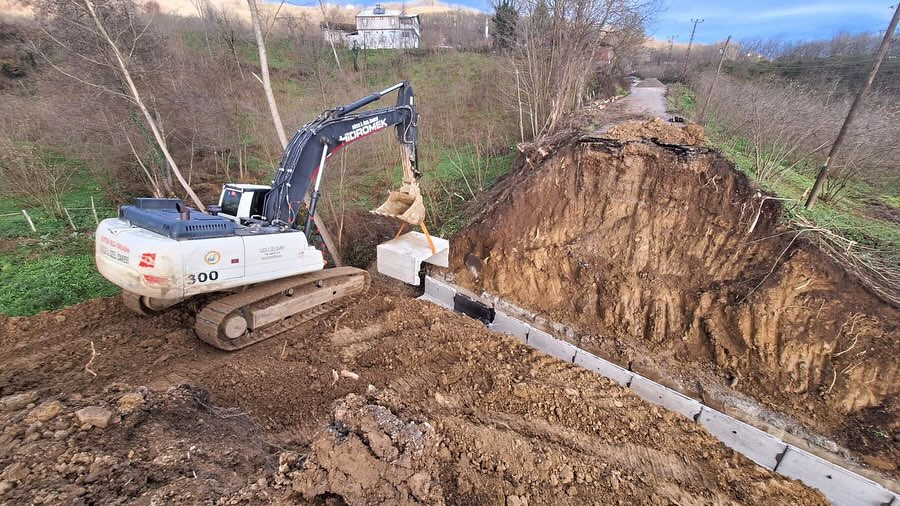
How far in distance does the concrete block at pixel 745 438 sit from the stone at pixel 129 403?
614 cm

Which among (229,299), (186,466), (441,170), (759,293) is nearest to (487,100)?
(441,170)

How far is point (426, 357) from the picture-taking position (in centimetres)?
506

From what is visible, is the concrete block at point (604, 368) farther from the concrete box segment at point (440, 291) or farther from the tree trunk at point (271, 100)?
the tree trunk at point (271, 100)

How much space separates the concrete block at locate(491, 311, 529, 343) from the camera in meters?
6.32

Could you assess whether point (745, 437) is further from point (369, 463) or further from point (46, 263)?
point (46, 263)

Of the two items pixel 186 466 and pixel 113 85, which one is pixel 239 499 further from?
pixel 113 85

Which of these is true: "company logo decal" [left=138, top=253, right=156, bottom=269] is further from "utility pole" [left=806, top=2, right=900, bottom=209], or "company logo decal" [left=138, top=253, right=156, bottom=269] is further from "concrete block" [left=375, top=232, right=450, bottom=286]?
"utility pole" [left=806, top=2, right=900, bottom=209]

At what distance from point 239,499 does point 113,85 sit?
10.5 metres

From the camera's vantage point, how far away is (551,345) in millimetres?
5996

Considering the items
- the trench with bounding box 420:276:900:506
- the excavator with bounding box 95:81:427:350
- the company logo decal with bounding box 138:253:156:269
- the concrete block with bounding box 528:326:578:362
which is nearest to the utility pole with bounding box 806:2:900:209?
the trench with bounding box 420:276:900:506

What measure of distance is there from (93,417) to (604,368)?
5680 millimetres

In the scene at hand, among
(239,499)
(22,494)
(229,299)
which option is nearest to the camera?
(22,494)

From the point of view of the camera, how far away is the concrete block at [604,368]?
5.33 metres

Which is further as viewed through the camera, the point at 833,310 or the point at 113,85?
the point at 113,85
